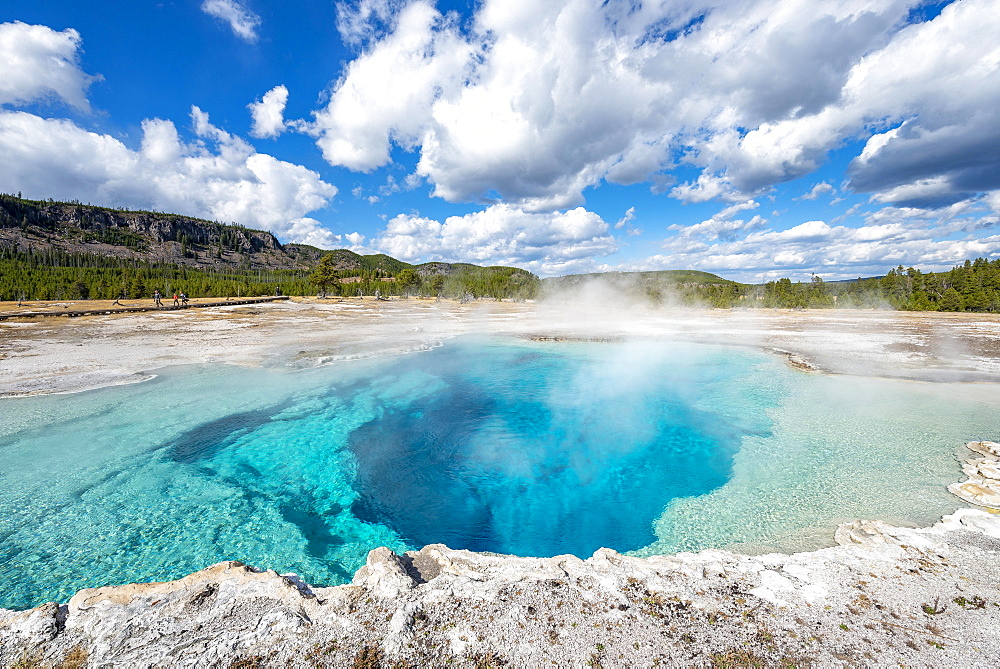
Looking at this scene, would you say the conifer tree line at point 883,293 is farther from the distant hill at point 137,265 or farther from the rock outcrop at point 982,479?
the rock outcrop at point 982,479

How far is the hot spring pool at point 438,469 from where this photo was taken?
18.3ft

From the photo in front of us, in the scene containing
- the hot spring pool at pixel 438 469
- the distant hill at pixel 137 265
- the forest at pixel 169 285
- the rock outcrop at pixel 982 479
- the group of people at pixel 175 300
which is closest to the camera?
the hot spring pool at pixel 438 469

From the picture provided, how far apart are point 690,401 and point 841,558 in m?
8.51

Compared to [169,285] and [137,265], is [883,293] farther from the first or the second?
[137,265]

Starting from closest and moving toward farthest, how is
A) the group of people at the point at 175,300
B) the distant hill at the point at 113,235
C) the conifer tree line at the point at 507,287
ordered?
1. the group of people at the point at 175,300
2. the conifer tree line at the point at 507,287
3. the distant hill at the point at 113,235

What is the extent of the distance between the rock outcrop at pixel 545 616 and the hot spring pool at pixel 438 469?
5.14 ft

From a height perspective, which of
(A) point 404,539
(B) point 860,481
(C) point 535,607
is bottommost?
(A) point 404,539

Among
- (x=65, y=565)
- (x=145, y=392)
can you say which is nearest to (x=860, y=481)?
(x=65, y=565)

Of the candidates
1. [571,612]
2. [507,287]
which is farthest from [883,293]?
[571,612]

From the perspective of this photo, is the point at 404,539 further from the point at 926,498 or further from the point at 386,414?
the point at 926,498

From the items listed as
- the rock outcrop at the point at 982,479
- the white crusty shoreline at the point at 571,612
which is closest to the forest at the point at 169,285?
the white crusty shoreline at the point at 571,612

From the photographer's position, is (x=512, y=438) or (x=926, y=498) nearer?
(x=926, y=498)

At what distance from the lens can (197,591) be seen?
343 centimetres

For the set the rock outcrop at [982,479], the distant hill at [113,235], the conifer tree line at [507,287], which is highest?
the distant hill at [113,235]
